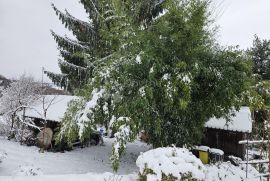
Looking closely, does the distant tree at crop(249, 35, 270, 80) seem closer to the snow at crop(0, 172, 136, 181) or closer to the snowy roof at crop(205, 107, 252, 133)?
the snowy roof at crop(205, 107, 252, 133)

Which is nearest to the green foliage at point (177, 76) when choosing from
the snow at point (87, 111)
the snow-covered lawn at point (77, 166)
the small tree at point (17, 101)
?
the snow at point (87, 111)

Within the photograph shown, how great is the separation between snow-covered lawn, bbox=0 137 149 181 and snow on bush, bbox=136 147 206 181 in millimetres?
6256

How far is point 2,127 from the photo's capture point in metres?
20.3

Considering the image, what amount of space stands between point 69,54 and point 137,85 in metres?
9.96

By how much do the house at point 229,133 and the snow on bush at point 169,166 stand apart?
909cm

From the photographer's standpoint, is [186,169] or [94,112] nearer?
[186,169]

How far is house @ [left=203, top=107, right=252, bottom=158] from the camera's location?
15.2m

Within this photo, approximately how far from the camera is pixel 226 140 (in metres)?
16.6

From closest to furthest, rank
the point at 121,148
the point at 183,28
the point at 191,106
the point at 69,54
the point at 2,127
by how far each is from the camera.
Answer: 1. the point at 121,148
2. the point at 183,28
3. the point at 191,106
4. the point at 69,54
5. the point at 2,127

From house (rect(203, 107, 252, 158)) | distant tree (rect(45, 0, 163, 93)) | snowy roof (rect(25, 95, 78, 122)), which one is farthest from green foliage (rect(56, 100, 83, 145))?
house (rect(203, 107, 252, 158))

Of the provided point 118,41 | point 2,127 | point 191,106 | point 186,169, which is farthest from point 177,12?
point 2,127

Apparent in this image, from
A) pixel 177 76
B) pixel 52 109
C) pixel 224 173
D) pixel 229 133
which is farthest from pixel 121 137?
pixel 52 109

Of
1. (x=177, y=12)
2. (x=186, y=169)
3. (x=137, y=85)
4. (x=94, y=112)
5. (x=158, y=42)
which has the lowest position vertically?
(x=186, y=169)

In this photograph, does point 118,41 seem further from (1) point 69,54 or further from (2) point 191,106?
(1) point 69,54
